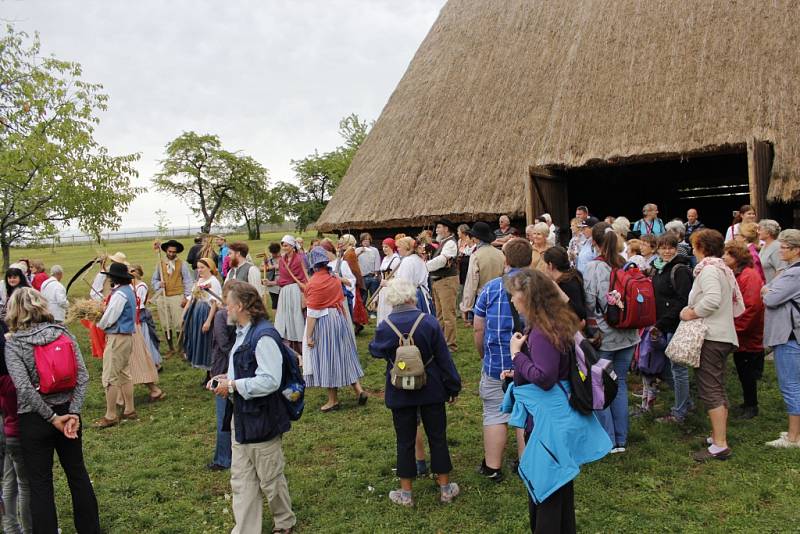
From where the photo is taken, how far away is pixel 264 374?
3826mm

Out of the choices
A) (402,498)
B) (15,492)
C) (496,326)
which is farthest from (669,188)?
(15,492)

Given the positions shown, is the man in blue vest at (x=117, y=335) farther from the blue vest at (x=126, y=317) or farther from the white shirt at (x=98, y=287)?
the white shirt at (x=98, y=287)

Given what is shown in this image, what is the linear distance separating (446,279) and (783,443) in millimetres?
5149

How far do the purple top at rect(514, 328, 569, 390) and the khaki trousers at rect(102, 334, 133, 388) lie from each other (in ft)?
17.4

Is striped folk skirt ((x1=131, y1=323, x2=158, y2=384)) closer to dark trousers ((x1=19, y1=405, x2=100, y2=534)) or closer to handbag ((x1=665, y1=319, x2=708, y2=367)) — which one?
dark trousers ((x1=19, y1=405, x2=100, y2=534))

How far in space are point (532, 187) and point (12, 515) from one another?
10.5m

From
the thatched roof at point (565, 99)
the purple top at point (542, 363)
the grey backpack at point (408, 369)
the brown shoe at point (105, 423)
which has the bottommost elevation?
Result: the brown shoe at point (105, 423)

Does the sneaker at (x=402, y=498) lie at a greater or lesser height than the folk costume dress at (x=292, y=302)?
lesser

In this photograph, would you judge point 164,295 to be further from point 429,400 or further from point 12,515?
point 429,400

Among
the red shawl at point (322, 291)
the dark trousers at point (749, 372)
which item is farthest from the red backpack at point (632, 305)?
the red shawl at point (322, 291)

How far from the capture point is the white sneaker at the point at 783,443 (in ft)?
16.0

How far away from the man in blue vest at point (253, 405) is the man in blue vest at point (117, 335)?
126 inches

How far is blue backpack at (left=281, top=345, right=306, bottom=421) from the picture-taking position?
4.03 meters

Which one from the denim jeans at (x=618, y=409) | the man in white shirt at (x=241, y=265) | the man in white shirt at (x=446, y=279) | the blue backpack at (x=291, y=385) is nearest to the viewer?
the blue backpack at (x=291, y=385)
